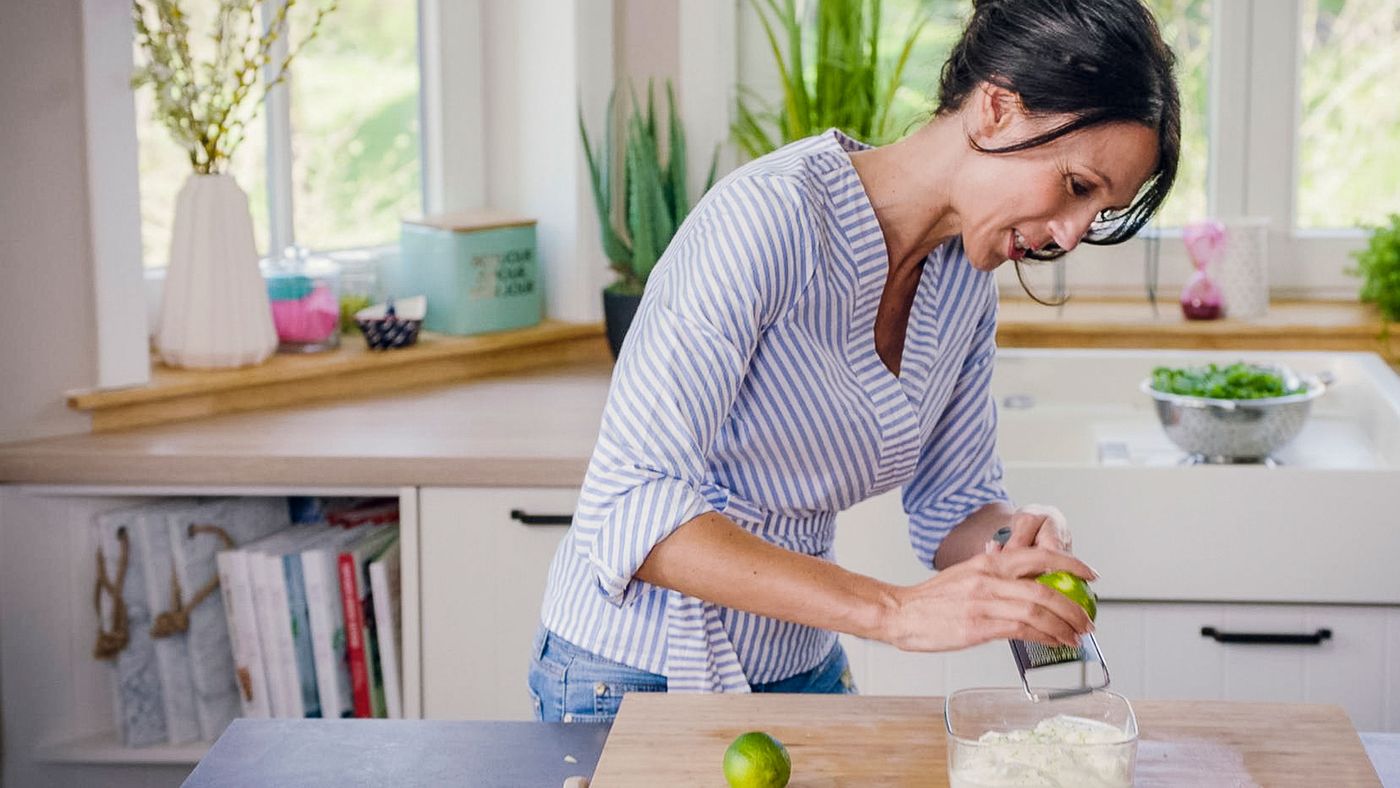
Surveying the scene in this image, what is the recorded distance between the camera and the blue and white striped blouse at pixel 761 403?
4.14 ft

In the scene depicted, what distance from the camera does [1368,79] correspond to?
3.07 metres

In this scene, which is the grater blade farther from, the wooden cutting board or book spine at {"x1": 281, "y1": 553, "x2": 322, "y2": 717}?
book spine at {"x1": 281, "y1": 553, "x2": 322, "y2": 717}

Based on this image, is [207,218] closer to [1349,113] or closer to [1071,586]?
[1071,586]

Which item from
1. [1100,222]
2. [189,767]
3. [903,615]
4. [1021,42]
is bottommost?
[189,767]

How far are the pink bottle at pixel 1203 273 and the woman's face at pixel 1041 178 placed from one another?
5.45 feet

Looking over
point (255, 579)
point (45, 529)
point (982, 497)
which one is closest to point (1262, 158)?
point (982, 497)

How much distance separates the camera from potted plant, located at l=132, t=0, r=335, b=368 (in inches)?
97.3

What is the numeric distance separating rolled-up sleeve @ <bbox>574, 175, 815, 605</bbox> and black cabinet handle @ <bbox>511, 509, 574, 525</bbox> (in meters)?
0.91

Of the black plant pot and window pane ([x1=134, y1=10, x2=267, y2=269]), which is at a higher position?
window pane ([x1=134, y1=10, x2=267, y2=269])

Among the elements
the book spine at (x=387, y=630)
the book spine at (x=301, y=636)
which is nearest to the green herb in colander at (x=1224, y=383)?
the book spine at (x=387, y=630)

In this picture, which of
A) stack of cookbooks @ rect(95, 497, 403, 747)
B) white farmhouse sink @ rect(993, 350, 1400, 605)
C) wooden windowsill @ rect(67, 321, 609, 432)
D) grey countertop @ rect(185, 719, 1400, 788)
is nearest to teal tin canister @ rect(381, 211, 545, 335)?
wooden windowsill @ rect(67, 321, 609, 432)

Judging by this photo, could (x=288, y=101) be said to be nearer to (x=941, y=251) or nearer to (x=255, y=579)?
(x=255, y=579)

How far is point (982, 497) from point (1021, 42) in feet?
1.64

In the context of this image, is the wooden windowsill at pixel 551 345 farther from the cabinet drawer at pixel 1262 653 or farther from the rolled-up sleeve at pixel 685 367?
the rolled-up sleeve at pixel 685 367
